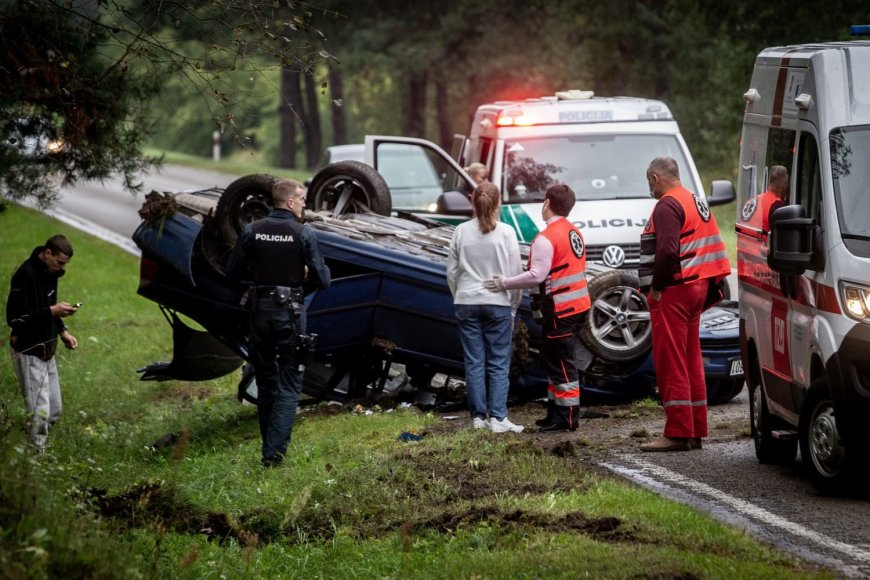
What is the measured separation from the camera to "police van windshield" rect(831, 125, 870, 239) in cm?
744

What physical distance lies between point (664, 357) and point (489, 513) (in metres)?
2.22

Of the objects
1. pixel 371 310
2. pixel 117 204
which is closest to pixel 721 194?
pixel 371 310

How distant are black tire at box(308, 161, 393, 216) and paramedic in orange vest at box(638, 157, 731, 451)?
404cm

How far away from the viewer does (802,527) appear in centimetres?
688

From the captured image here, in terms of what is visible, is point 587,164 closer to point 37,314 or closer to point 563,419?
point 563,419

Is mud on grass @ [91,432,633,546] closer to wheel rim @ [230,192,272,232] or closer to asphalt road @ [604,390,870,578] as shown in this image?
asphalt road @ [604,390,870,578]

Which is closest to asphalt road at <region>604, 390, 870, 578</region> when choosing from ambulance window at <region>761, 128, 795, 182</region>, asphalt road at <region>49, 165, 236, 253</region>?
ambulance window at <region>761, 128, 795, 182</region>

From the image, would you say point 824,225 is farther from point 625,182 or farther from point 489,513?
point 625,182

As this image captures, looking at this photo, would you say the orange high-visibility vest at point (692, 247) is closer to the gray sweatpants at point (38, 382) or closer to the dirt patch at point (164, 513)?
the dirt patch at point (164, 513)

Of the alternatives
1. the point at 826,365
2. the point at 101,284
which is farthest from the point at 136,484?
the point at 101,284

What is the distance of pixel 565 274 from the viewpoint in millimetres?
9938

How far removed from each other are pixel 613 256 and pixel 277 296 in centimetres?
468

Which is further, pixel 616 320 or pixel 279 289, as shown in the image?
pixel 616 320

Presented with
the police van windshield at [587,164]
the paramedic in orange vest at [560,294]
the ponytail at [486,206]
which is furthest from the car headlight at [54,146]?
the police van windshield at [587,164]
